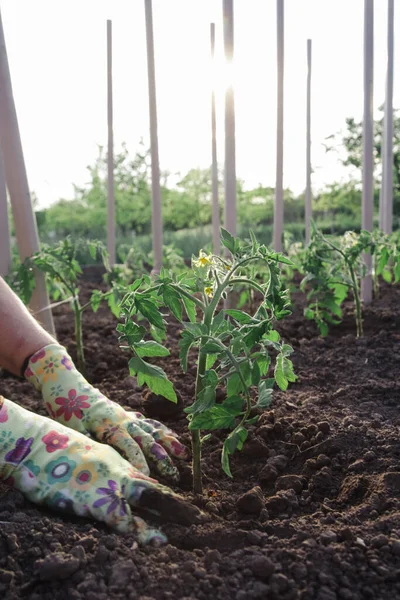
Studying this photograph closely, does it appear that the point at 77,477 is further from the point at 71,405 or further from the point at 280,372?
the point at 280,372

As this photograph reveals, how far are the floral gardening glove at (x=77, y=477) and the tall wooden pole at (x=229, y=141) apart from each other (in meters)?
2.09

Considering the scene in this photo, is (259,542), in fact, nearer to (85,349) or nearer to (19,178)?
(85,349)

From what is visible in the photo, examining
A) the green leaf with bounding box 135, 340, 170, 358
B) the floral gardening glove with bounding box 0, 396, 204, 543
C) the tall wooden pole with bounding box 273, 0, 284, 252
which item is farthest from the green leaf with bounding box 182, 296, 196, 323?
the tall wooden pole with bounding box 273, 0, 284, 252

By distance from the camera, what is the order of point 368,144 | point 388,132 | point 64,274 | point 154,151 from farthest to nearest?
1. point 388,132
2. point 368,144
3. point 154,151
4. point 64,274

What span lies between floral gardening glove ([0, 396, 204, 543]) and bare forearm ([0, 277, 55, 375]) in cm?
37

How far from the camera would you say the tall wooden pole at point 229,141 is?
11.7 feet

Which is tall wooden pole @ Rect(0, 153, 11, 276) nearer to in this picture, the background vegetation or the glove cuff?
the glove cuff

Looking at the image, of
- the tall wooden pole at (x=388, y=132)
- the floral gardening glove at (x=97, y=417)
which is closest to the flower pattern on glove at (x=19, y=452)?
the floral gardening glove at (x=97, y=417)

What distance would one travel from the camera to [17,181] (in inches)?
129

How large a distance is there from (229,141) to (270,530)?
8.51ft

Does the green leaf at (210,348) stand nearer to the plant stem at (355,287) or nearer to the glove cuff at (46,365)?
the glove cuff at (46,365)

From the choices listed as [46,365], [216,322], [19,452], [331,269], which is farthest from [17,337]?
[331,269]

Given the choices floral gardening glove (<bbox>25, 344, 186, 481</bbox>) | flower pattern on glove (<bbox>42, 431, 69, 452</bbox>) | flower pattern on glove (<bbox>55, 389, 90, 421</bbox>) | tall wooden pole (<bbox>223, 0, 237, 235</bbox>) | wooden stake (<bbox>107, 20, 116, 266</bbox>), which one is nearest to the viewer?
flower pattern on glove (<bbox>42, 431, 69, 452</bbox>)

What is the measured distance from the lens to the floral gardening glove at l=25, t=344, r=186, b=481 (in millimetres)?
1767
